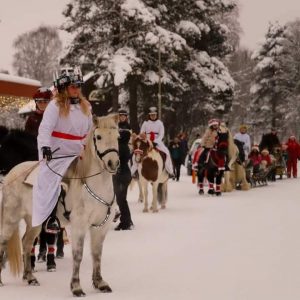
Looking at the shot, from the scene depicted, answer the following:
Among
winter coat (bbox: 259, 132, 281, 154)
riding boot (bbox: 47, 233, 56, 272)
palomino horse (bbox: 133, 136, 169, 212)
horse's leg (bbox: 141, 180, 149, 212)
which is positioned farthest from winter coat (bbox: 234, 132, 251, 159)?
riding boot (bbox: 47, 233, 56, 272)

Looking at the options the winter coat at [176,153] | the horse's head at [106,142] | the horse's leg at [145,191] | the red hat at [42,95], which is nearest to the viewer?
the horse's head at [106,142]

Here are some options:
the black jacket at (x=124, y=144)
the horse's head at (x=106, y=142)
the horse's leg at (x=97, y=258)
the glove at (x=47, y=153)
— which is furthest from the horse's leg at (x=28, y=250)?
the black jacket at (x=124, y=144)

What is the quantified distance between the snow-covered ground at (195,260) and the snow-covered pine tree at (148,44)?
61.5ft

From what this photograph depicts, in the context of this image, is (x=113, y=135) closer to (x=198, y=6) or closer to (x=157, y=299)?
(x=157, y=299)

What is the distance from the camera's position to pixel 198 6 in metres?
36.9

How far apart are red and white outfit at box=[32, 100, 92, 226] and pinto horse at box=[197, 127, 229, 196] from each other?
1187cm

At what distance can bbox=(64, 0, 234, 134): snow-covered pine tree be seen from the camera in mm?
32281

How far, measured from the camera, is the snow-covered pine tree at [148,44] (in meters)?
32.3

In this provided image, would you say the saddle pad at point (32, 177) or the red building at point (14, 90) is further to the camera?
the red building at point (14, 90)

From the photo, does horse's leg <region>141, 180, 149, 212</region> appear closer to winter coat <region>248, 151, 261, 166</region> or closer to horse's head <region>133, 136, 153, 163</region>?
horse's head <region>133, 136, 153, 163</region>

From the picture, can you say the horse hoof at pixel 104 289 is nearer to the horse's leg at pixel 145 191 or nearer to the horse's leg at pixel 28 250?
the horse's leg at pixel 28 250

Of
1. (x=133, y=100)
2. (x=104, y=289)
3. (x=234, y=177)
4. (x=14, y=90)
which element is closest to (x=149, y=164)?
(x=14, y=90)

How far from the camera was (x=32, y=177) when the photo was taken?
7.08 meters

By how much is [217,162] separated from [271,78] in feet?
129
